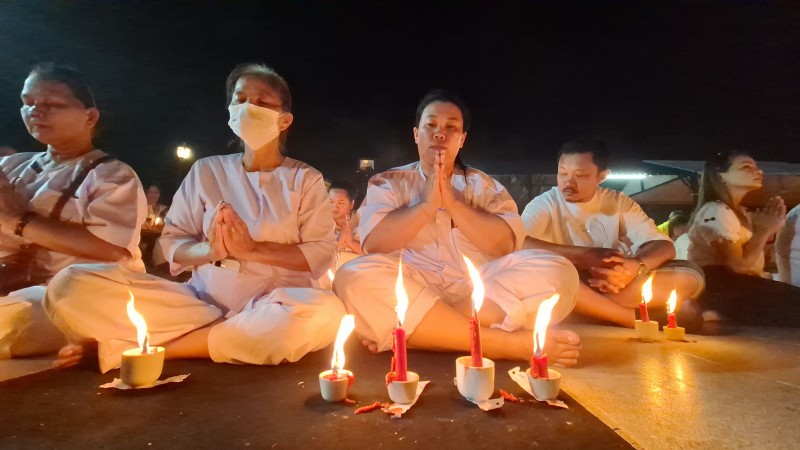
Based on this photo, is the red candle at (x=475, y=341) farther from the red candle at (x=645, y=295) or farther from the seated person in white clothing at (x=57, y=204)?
the seated person in white clothing at (x=57, y=204)

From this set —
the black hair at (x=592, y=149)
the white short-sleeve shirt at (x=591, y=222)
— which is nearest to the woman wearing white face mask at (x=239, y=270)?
the white short-sleeve shirt at (x=591, y=222)

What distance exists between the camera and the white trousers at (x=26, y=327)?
269cm

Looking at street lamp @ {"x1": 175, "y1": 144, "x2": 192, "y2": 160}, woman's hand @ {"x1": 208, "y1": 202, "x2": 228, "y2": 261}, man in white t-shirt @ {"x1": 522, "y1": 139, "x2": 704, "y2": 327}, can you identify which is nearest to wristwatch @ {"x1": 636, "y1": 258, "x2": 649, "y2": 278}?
man in white t-shirt @ {"x1": 522, "y1": 139, "x2": 704, "y2": 327}

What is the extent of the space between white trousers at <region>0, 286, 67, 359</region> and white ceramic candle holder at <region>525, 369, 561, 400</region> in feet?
A: 9.07

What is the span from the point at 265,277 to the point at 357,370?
82 centimetres

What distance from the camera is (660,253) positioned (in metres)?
3.74

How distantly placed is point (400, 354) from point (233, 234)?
1221 millimetres

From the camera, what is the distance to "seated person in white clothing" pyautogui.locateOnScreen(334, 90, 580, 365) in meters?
2.62

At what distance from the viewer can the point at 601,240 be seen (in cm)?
412

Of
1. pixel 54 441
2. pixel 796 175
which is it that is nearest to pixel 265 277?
pixel 54 441

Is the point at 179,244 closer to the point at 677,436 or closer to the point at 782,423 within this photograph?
the point at 677,436

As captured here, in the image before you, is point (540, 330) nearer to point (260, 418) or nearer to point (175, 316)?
point (260, 418)

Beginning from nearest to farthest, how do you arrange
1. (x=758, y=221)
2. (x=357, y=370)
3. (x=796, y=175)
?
(x=357, y=370), (x=758, y=221), (x=796, y=175)

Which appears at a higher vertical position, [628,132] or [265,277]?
[628,132]
